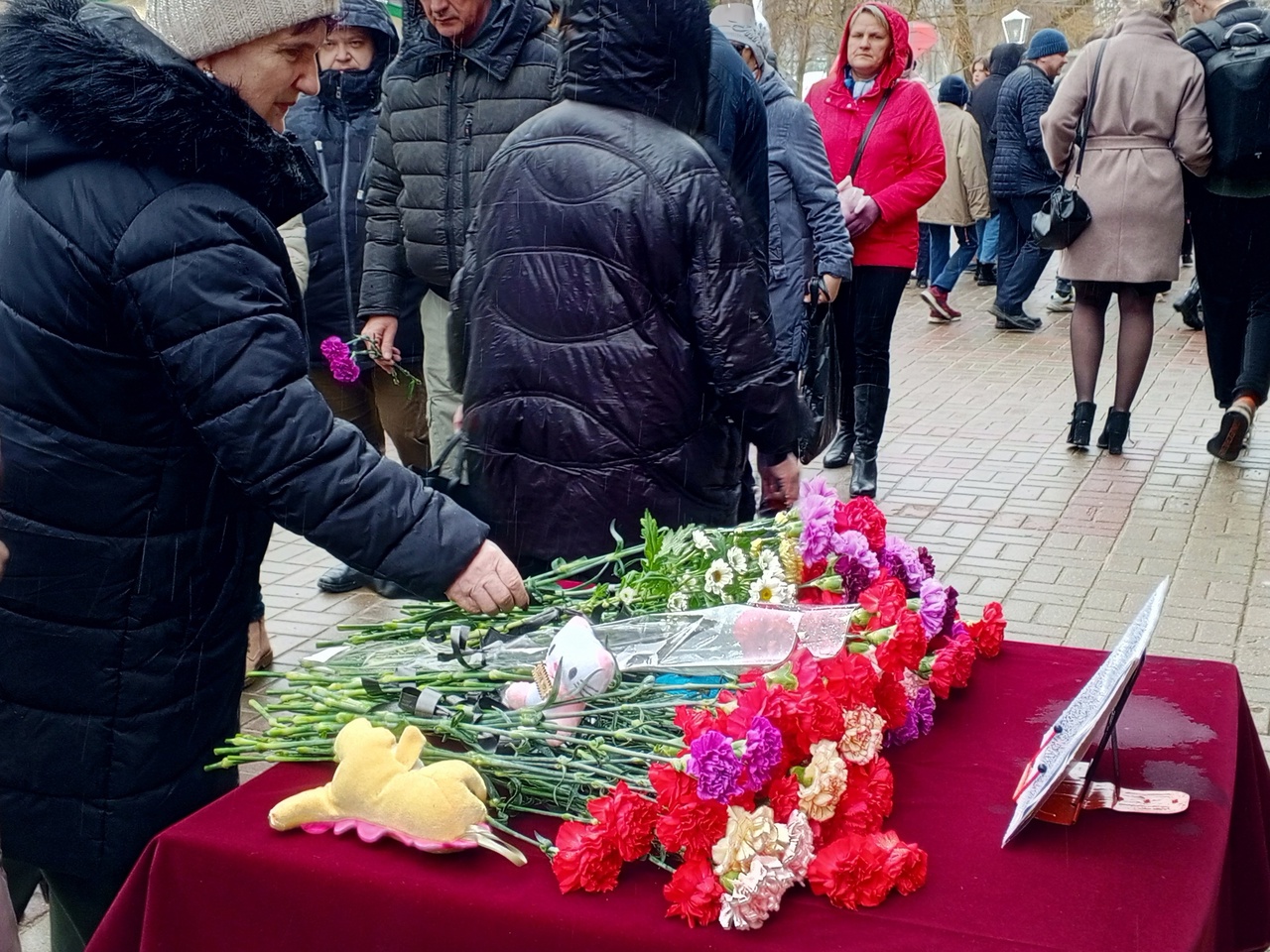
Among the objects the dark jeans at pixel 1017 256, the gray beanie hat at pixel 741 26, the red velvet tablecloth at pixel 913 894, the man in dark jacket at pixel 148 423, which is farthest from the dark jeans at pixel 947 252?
the man in dark jacket at pixel 148 423

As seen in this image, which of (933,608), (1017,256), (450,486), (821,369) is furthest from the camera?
(1017,256)

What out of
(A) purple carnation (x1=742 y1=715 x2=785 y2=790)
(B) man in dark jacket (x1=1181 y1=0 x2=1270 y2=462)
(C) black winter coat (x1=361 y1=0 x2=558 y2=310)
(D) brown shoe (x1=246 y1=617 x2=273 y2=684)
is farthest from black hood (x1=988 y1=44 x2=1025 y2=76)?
(A) purple carnation (x1=742 y1=715 x2=785 y2=790)

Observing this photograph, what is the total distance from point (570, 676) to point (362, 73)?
3.68m

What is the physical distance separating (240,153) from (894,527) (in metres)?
4.57

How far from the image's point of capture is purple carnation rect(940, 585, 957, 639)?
235 cm

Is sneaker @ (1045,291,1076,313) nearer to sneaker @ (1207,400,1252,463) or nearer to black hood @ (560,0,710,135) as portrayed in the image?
sneaker @ (1207,400,1252,463)

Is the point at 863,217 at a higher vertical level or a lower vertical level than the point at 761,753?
lower

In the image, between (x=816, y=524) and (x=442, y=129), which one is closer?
(x=816, y=524)

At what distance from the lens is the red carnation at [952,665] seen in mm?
2193

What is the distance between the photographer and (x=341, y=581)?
552cm

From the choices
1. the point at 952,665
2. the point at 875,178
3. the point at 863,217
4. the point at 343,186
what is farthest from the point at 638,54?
the point at 875,178

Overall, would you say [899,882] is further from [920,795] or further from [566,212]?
[566,212]

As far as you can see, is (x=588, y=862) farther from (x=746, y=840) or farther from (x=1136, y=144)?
(x=1136, y=144)

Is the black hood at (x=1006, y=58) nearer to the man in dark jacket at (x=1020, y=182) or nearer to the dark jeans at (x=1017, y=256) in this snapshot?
the man in dark jacket at (x=1020, y=182)
